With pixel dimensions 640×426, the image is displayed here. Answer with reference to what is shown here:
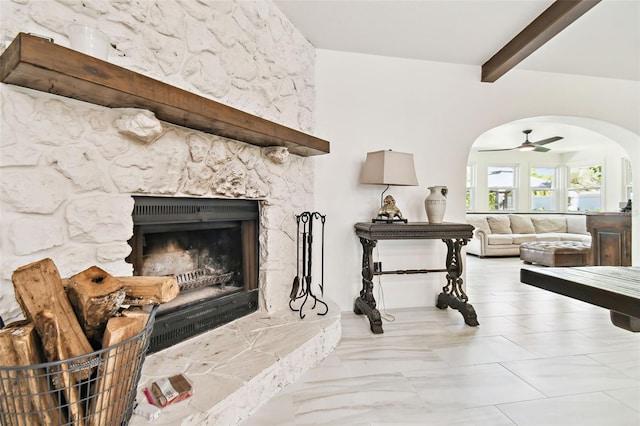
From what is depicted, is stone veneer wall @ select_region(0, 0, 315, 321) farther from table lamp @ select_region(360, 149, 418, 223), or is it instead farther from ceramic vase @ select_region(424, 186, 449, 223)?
ceramic vase @ select_region(424, 186, 449, 223)

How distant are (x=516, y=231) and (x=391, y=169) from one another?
19.2 ft

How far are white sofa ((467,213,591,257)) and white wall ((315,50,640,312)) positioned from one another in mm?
3340

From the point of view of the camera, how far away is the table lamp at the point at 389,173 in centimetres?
259

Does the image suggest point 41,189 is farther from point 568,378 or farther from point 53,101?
point 568,378

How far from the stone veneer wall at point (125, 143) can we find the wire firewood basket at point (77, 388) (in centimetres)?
43

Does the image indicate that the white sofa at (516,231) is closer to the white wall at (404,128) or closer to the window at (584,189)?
the window at (584,189)

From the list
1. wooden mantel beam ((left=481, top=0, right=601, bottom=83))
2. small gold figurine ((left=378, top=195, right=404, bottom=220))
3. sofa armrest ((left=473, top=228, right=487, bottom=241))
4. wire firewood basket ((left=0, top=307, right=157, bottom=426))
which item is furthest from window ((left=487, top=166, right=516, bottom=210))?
wire firewood basket ((left=0, top=307, right=157, bottom=426))

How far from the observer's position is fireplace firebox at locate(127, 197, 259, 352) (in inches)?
62.5

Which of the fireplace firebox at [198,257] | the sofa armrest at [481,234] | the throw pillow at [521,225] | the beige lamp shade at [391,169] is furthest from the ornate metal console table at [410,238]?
the throw pillow at [521,225]

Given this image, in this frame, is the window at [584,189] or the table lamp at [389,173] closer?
the table lamp at [389,173]

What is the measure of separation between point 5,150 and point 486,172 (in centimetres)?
860

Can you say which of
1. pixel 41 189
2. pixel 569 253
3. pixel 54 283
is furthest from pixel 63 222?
pixel 569 253

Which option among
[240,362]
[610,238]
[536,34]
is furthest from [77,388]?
[610,238]

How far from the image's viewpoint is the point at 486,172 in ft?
25.6
